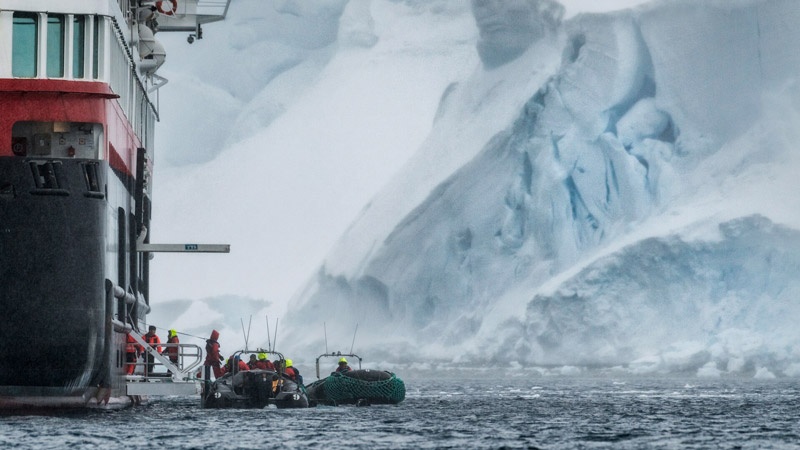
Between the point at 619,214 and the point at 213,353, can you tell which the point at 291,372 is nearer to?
the point at 213,353

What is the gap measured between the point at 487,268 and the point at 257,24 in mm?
57512

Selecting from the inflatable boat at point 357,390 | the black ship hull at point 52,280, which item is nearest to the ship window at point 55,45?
the black ship hull at point 52,280

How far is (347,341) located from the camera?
55688mm

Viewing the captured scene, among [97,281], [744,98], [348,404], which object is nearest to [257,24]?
[744,98]

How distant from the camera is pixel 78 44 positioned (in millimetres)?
23188

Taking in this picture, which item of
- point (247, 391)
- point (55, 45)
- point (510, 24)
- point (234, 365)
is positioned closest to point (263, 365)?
point (247, 391)

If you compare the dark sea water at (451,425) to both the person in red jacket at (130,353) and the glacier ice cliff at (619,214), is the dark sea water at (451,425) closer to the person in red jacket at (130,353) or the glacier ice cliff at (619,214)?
the person in red jacket at (130,353)

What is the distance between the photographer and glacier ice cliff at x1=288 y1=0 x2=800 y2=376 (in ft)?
151

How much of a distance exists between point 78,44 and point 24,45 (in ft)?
2.75

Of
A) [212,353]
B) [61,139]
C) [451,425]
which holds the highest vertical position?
[61,139]

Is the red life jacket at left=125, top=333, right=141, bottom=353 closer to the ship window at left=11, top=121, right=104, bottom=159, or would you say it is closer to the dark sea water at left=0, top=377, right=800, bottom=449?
the dark sea water at left=0, top=377, right=800, bottom=449

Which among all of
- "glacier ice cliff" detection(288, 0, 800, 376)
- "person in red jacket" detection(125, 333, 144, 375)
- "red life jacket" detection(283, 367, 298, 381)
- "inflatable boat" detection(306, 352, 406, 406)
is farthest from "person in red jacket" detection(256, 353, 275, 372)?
"glacier ice cliff" detection(288, 0, 800, 376)

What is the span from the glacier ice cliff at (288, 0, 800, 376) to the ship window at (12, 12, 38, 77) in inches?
1043

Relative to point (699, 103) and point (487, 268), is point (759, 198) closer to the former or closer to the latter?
point (699, 103)
